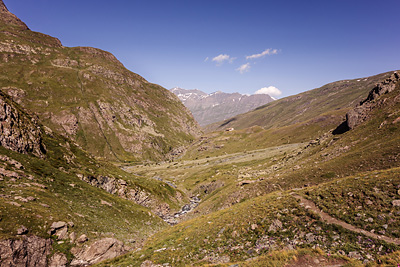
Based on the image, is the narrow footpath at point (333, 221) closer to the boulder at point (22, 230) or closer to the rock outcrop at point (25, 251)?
the rock outcrop at point (25, 251)

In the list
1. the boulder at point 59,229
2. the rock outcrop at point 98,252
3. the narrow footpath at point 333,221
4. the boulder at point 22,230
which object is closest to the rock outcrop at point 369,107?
the narrow footpath at point 333,221

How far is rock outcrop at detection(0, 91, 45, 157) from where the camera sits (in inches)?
1251

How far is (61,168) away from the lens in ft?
121

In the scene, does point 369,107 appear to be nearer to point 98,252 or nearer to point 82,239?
point 98,252

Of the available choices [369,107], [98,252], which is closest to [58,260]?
[98,252]

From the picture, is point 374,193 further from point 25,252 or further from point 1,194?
point 1,194

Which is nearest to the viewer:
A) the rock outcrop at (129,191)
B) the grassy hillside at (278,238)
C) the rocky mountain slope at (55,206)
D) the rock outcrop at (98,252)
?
the grassy hillside at (278,238)

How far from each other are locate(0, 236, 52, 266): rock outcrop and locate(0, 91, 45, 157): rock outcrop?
21.8 m

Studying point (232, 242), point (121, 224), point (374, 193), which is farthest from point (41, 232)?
point (374, 193)

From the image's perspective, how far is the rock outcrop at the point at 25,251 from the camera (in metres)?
16.8

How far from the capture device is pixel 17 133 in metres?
33.5

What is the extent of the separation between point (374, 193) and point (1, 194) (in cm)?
4373

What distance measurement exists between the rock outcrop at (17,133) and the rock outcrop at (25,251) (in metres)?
21.8

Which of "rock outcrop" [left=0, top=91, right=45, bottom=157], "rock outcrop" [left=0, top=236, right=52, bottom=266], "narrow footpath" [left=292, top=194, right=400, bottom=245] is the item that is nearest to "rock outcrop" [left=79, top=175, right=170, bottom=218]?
"rock outcrop" [left=0, top=91, right=45, bottom=157]
